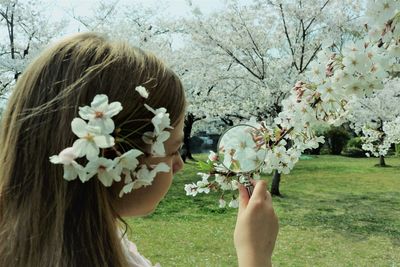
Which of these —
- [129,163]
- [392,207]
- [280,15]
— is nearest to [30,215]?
[129,163]

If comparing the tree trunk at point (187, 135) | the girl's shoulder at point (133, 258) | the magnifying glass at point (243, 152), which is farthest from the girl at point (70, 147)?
the tree trunk at point (187, 135)

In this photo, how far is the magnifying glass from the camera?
1271 millimetres

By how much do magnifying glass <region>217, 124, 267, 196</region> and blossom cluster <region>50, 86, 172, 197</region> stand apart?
0.42 meters

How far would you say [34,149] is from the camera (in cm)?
89

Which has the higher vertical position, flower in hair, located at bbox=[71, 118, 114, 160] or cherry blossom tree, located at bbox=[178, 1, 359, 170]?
cherry blossom tree, located at bbox=[178, 1, 359, 170]

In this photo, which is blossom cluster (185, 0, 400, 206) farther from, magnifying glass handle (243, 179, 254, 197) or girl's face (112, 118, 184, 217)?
girl's face (112, 118, 184, 217)

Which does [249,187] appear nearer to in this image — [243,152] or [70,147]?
[243,152]

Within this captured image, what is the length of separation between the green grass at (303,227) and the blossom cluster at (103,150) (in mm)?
4694

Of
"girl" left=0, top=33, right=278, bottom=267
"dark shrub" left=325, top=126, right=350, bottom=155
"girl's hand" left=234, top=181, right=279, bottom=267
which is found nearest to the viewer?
"girl" left=0, top=33, right=278, bottom=267

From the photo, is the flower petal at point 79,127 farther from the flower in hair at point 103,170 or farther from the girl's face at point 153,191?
the girl's face at point 153,191

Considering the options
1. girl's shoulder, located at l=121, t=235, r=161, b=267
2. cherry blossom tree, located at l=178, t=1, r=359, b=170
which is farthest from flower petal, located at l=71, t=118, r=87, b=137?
cherry blossom tree, located at l=178, t=1, r=359, b=170

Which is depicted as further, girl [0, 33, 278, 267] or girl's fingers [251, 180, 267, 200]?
girl's fingers [251, 180, 267, 200]

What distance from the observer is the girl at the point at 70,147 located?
86 cm

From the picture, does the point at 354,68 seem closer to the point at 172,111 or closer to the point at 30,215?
the point at 172,111
